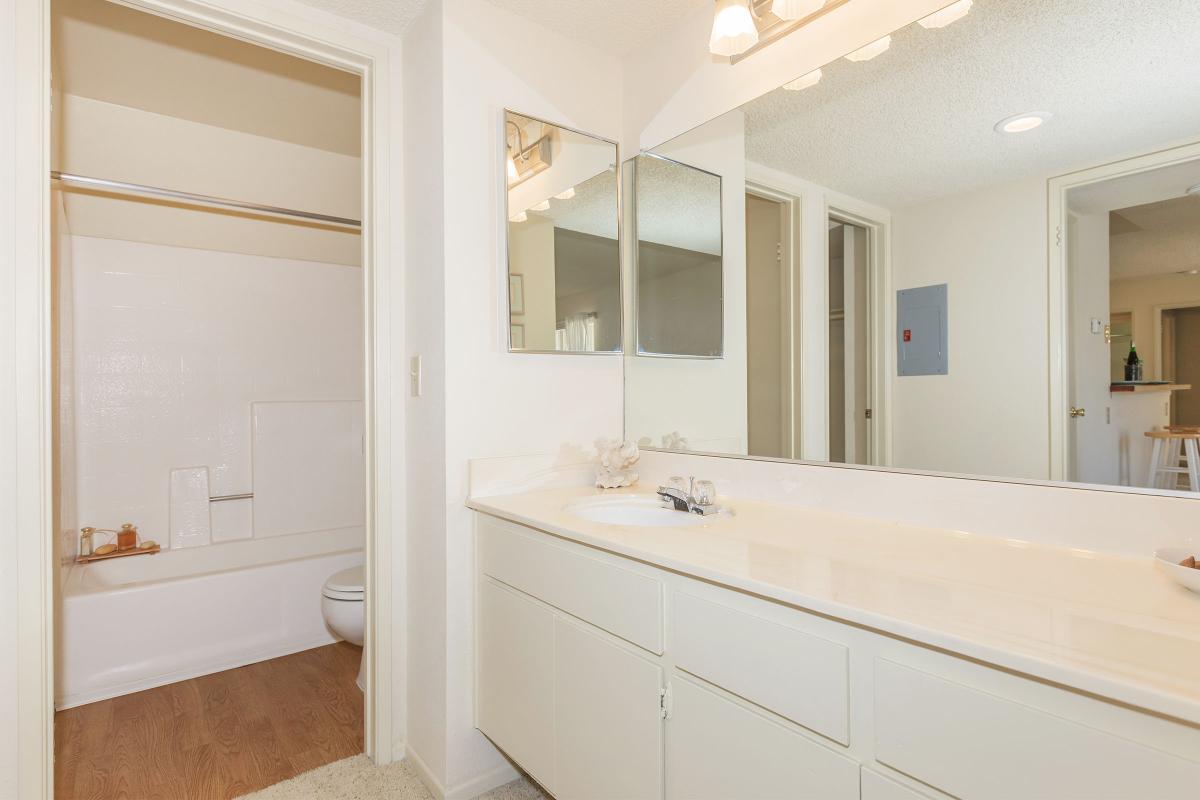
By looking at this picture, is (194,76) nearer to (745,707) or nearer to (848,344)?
(848,344)

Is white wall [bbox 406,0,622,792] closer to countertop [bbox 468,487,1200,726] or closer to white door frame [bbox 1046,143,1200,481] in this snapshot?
countertop [bbox 468,487,1200,726]

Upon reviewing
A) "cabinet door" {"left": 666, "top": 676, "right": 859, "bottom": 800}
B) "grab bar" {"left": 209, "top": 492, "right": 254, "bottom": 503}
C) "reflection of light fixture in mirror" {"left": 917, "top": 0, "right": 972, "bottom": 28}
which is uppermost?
"reflection of light fixture in mirror" {"left": 917, "top": 0, "right": 972, "bottom": 28}

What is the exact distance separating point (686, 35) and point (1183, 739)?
6.44 feet

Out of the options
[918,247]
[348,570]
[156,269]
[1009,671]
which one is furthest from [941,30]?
[156,269]

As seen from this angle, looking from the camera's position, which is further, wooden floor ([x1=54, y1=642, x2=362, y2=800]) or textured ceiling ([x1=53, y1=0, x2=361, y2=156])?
textured ceiling ([x1=53, y1=0, x2=361, y2=156])

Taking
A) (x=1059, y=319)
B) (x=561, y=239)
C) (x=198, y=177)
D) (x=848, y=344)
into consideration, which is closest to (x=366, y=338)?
(x=561, y=239)

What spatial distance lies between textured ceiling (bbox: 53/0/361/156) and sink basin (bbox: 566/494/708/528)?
180 centimetres

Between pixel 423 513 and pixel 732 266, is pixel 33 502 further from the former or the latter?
pixel 732 266

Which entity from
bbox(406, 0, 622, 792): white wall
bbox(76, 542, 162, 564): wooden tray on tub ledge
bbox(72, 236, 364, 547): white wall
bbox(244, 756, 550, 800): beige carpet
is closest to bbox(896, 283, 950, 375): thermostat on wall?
bbox(406, 0, 622, 792): white wall

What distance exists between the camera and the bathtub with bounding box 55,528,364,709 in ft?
7.47

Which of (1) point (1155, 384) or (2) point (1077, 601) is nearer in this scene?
(2) point (1077, 601)

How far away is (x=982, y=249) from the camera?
50.4 inches

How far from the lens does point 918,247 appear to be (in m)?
1.37

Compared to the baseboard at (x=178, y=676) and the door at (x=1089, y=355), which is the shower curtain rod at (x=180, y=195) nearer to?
the baseboard at (x=178, y=676)
